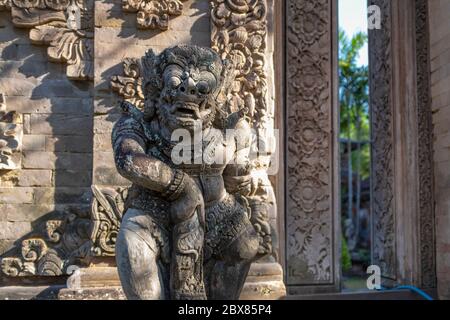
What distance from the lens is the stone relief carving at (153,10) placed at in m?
4.80

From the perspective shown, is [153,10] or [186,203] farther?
[153,10]

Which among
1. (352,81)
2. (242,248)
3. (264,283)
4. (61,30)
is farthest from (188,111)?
(352,81)

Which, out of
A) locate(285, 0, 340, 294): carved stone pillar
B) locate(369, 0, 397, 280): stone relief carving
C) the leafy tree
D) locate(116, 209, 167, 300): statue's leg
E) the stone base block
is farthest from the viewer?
the leafy tree

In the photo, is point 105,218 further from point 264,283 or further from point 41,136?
point 264,283

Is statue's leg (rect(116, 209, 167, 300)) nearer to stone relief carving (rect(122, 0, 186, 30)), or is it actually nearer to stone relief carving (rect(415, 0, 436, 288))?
stone relief carving (rect(122, 0, 186, 30))

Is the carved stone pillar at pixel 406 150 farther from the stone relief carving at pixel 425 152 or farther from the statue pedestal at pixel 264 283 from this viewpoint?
the statue pedestal at pixel 264 283

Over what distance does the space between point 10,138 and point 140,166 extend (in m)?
2.76

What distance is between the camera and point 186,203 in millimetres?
2793

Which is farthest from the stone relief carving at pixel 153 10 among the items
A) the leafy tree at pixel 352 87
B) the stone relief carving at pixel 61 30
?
the leafy tree at pixel 352 87

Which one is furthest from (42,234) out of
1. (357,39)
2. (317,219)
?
(357,39)

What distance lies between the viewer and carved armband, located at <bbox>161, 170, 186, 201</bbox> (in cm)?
275

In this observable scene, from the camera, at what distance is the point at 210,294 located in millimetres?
2928

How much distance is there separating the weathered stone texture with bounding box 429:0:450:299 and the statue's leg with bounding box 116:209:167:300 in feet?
13.9

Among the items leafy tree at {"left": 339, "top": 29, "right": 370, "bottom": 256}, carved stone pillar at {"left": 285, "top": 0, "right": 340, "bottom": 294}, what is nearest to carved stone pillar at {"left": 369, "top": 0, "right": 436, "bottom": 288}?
carved stone pillar at {"left": 285, "top": 0, "right": 340, "bottom": 294}
